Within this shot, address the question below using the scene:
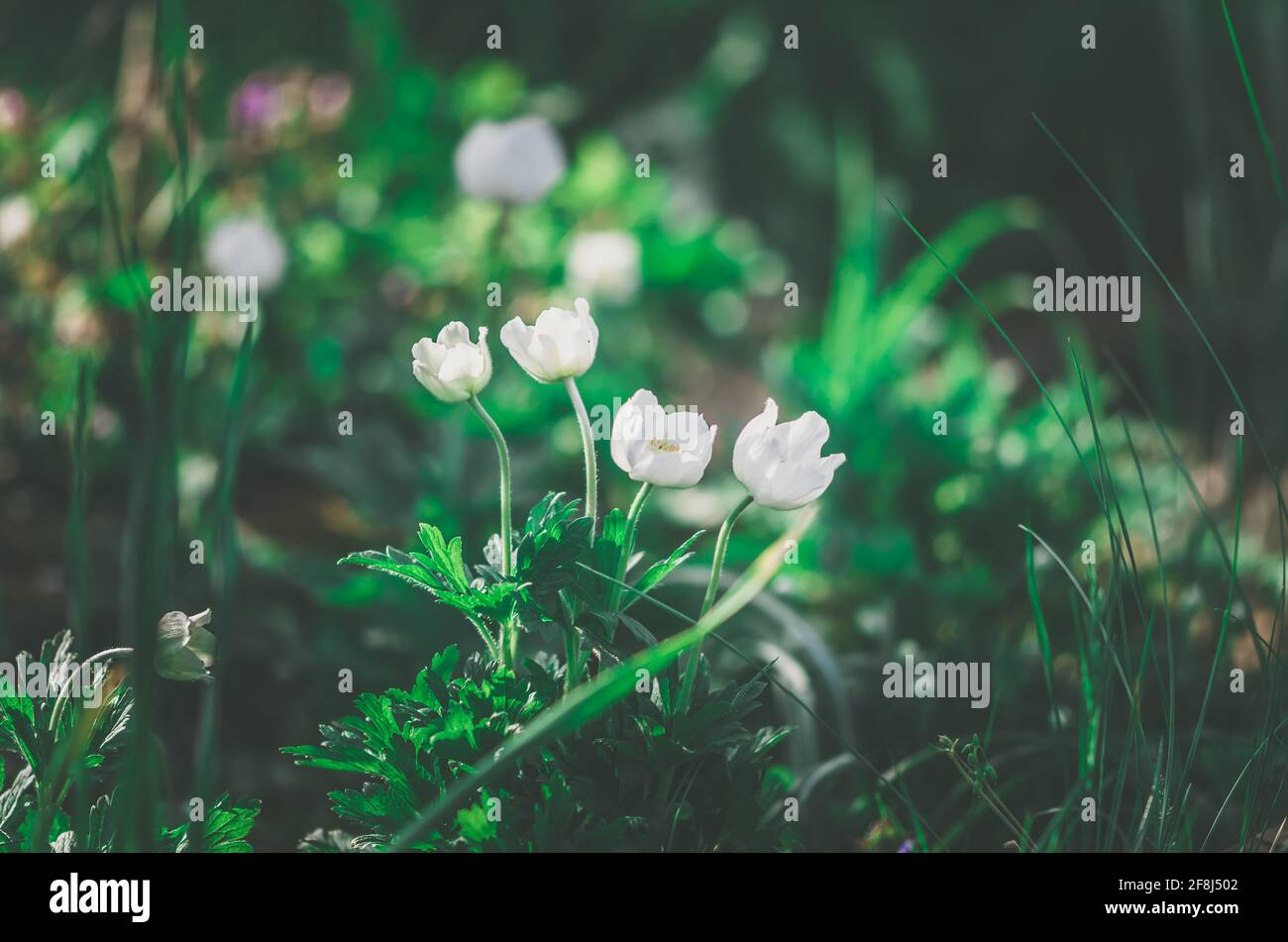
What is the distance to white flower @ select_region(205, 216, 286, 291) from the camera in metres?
1.52

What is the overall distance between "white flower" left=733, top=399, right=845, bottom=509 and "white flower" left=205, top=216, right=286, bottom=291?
1.06 metres

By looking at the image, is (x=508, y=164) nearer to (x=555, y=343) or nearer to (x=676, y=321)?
(x=676, y=321)

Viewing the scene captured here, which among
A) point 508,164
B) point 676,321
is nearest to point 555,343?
point 508,164

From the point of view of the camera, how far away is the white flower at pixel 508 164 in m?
1.50

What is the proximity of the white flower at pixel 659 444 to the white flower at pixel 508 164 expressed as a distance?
96 centimetres

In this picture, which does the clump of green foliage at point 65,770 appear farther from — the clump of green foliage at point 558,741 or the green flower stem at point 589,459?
the green flower stem at point 589,459

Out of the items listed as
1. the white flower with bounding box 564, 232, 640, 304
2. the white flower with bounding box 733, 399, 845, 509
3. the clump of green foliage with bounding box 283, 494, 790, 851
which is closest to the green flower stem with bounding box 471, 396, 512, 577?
the clump of green foliage with bounding box 283, 494, 790, 851

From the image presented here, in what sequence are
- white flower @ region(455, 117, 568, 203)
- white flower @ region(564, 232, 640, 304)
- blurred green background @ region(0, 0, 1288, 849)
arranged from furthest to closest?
1. white flower @ region(564, 232, 640, 304)
2. white flower @ region(455, 117, 568, 203)
3. blurred green background @ region(0, 0, 1288, 849)

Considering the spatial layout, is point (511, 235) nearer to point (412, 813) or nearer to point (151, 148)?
point (151, 148)

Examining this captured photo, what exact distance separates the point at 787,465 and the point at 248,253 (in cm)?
114

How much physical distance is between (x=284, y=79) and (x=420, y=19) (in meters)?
0.83

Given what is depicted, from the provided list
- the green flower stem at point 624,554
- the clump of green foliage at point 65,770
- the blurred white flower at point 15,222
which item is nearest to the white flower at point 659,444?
the green flower stem at point 624,554

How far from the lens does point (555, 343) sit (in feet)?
2.06

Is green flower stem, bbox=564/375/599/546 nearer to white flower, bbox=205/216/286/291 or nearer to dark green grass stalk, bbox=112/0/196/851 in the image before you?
dark green grass stalk, bbox=112/0/196/851
